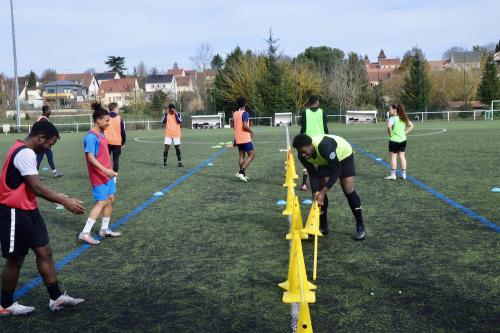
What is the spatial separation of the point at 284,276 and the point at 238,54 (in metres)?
56.2

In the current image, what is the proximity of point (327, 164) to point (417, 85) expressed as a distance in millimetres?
Result: 54276

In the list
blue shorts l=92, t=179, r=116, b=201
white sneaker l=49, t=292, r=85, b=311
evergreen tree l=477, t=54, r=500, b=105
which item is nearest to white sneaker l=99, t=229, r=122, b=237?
blue shorts l=92, t=179, r=116, b=201

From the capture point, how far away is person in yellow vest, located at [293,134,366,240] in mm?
5621

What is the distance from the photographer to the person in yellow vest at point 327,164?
5.62 m

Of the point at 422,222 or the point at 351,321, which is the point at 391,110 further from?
the point at 351,321

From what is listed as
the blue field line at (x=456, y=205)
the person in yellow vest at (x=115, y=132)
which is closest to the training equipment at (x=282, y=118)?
the blue field line at (x=456, y=205)

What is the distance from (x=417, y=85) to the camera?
56.0 metres

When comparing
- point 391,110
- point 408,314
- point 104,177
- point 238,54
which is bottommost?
point 408,314

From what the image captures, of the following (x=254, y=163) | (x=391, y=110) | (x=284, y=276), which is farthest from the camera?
(x=254, y=163)

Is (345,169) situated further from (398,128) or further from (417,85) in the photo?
(417,85)

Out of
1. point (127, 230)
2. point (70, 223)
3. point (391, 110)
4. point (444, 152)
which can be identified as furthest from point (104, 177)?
point (444, 152)

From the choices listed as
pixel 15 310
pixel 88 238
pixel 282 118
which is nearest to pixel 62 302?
pixel 15 310

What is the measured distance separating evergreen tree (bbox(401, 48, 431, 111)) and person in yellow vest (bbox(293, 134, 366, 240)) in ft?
168

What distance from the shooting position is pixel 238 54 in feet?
194
